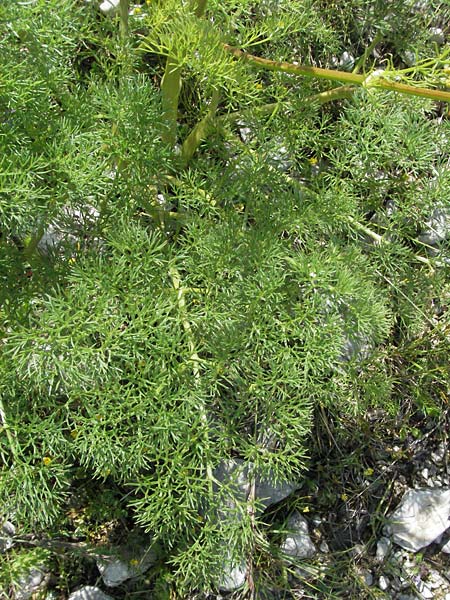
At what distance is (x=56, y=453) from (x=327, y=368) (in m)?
0.87

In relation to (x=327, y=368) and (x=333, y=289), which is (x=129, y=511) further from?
(x=333, y=289)

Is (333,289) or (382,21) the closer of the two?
(333,289)

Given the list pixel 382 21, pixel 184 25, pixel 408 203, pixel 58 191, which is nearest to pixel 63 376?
pixel 58 191

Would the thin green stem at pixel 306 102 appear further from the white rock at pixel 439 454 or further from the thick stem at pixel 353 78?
the white rock at pixel 439 454

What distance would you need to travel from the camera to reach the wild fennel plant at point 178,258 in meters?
1.62

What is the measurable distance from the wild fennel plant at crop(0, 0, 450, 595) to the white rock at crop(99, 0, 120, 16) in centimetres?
6

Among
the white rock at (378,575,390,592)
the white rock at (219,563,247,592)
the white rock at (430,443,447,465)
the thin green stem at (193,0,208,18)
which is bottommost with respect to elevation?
the white rock at (378,575,390,592)

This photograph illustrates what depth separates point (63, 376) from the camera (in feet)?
5.63

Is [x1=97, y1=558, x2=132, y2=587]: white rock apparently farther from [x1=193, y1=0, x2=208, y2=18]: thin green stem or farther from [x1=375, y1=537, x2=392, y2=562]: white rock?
[x1=193, y1=0, x2=208, y2=18]: thin green stem

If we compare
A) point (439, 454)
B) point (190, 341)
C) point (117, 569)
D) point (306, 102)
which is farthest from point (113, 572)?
point (306, 102)

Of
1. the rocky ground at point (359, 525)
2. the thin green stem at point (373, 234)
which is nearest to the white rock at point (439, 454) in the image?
the rocky ground at point (359, 525)

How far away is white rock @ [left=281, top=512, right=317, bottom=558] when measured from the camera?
7.31 ft

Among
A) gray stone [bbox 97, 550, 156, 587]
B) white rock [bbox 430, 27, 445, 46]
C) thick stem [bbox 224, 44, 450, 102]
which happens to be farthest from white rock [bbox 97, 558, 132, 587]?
white rock [bbox 430, 27, 445, 46]

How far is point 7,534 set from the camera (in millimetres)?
2043
